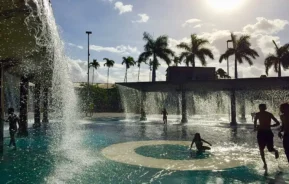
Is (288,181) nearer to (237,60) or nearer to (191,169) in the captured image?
(191,169)

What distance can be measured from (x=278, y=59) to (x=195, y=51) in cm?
1435

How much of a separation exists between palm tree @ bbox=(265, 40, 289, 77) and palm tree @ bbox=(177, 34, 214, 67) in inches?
456

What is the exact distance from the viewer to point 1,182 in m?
6.69

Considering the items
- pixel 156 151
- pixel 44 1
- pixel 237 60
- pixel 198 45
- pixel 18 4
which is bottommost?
pixel 156 151

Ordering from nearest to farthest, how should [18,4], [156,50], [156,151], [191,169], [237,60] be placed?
[18,4] < [191,169] < [156,151] < [237,60] < [156,50]

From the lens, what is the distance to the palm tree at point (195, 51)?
39.4 metres

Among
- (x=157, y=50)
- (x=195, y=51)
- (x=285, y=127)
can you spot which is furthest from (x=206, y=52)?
(x=285, y=127)

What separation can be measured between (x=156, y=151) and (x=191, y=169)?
337cm

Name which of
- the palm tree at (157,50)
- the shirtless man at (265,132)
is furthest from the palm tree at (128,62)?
the shirtless man at (265,132)

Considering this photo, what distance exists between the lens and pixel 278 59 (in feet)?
141

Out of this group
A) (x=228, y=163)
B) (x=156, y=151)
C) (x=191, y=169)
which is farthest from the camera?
(x=156, y=151)

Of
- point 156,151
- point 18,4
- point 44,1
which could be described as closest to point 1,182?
point 18,4

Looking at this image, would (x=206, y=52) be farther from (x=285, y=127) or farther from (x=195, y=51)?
(x=285, y=127)

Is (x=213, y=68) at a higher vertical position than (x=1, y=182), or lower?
higher
